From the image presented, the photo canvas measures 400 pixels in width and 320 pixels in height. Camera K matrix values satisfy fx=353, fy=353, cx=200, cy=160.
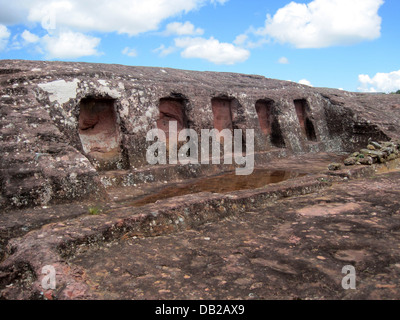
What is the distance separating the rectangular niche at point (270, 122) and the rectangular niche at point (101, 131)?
470 centimetres

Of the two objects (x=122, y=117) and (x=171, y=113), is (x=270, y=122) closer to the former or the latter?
(x=171, y=113)

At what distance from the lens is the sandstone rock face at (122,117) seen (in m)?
4.31

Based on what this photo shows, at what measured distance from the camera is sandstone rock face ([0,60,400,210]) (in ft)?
14.1

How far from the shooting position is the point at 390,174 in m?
5.91

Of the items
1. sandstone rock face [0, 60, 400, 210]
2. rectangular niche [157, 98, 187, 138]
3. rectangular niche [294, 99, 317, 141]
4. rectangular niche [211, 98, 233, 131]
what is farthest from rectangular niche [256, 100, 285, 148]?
rectangular niche [157, 98, 187, 138]

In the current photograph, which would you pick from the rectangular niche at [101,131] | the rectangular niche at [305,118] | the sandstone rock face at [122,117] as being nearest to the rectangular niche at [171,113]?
the sandstone rock face at [122,117]

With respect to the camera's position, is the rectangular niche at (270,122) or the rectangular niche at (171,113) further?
the rectangular niche at (270,122)

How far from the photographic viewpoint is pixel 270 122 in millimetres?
10000

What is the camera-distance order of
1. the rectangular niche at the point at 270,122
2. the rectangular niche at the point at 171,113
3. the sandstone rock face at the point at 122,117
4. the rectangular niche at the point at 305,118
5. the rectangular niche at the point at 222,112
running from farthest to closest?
the rectangular niche at the point at 305,118, the rectangular niche at the point at 270,122, the rectangular niche at the point at 222,112, the rectangular niche at the point at 171,113, the sandstone rock face at the point at 122,117

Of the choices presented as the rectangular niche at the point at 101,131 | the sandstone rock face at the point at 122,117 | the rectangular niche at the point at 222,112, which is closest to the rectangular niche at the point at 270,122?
the sandstone rock face at the point at 122,117

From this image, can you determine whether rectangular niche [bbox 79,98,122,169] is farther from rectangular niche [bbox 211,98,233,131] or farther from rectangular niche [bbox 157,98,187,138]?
rectangular niche [bbox 211,98,233,131]

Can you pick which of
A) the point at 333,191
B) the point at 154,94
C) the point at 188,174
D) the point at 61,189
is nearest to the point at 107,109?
the point at 154,94

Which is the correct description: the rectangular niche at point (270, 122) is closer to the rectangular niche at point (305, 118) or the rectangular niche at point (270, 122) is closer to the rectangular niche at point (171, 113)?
the rectangular niche at point (305, 118)

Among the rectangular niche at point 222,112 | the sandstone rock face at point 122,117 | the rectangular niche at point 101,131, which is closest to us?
the sandstone rock face at point 122,117
